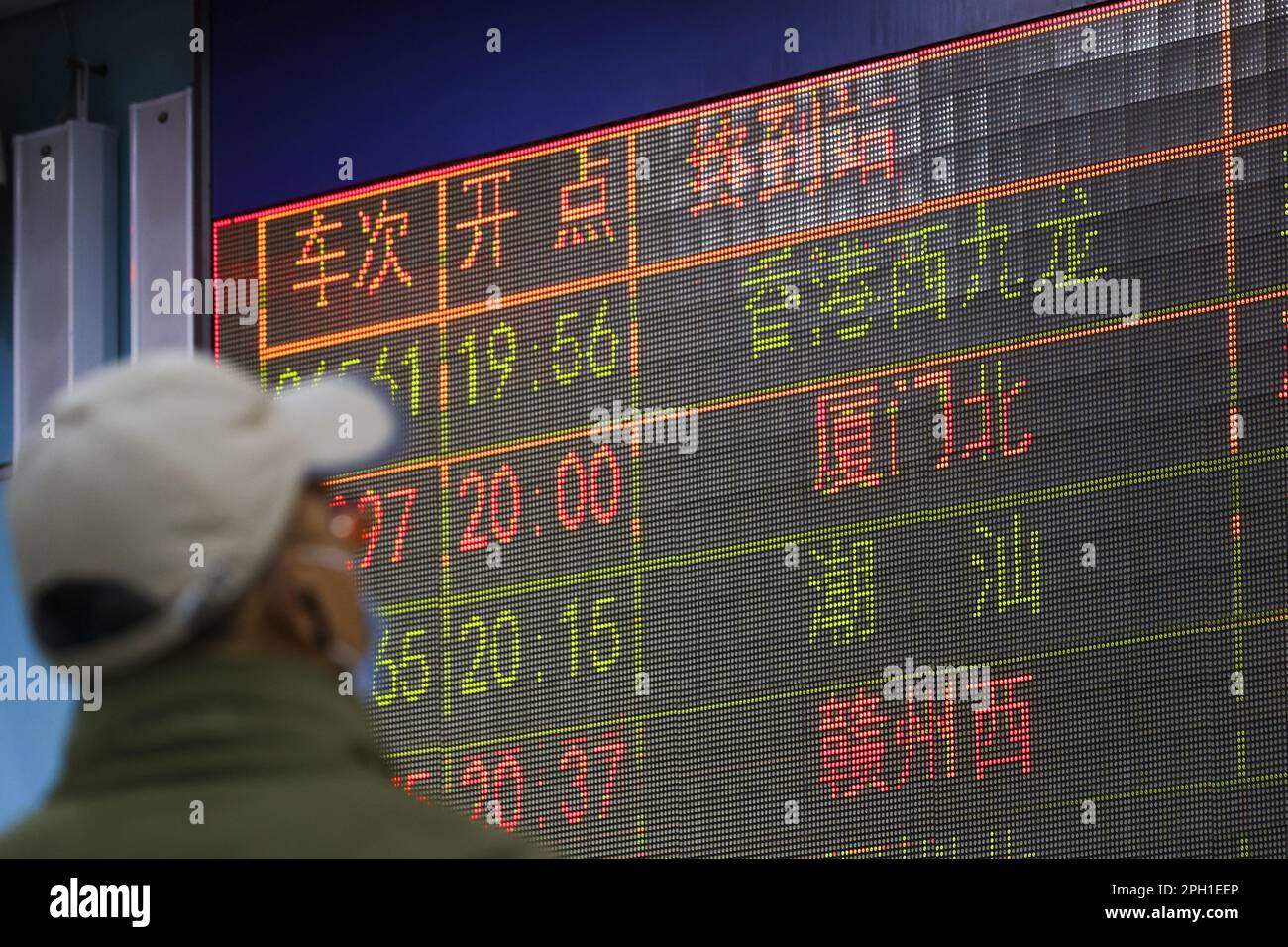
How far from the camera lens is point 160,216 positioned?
507 centimetres

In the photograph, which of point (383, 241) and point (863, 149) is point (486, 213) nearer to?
point (383, 241)

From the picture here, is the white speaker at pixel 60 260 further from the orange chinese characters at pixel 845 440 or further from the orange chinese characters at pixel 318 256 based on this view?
the orange chinese characters at pixel 845 440

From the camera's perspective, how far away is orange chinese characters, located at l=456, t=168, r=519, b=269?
156 inches

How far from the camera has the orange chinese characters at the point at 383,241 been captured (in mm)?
4051

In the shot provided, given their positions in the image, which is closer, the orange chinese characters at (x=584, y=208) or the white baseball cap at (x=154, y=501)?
the white baseball cap at (x=154, y=501)

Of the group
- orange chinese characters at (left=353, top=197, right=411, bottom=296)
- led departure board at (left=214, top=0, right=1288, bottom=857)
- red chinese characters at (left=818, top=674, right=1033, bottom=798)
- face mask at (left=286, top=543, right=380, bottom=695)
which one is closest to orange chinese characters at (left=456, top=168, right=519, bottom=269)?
led departure board at (left=214, top=0, right=1288, bottom=857)

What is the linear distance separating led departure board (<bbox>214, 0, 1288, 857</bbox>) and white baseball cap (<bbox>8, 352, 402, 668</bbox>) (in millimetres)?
2353

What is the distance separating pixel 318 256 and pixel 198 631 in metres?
3.10

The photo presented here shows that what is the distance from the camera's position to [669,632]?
12.0 ft

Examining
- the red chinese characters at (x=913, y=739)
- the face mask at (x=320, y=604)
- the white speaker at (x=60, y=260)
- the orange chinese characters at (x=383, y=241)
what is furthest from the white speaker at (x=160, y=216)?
the face mask at (x=320, y=604)

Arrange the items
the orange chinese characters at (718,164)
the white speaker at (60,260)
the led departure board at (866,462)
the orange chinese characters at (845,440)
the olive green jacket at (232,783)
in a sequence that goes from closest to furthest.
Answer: the olive green jacket at (232,783), the led departure board at (866,462), the orange chinese characters at (845,440), the orange chinese characters at (718,164), the white speaker at (60,260)

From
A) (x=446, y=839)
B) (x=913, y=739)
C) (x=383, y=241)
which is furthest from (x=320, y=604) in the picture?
(x=383, y=241)

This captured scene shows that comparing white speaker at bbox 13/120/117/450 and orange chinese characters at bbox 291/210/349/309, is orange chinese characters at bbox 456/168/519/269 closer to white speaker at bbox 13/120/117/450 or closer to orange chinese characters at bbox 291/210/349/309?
orange chinese characters at bbox 291/210/349/309
